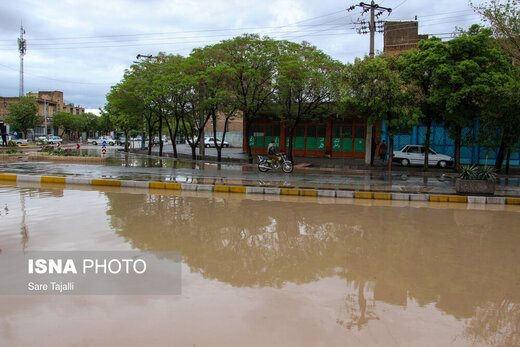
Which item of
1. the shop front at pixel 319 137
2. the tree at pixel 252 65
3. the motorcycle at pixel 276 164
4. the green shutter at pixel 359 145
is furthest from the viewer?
the shop front at pixel 319 137

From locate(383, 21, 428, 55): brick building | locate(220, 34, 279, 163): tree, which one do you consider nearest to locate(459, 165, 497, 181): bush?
locate(220, 34, 279, 163): tree

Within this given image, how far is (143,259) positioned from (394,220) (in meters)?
5.71

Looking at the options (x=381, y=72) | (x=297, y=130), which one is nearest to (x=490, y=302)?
(x=381, y=72)

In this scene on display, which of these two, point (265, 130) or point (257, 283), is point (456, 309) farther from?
point (265, 130)

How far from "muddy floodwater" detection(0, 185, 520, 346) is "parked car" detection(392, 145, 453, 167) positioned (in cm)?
1662

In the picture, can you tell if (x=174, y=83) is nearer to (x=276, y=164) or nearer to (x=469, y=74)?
(x=276, y=164)

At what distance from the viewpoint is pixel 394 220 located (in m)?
8.81

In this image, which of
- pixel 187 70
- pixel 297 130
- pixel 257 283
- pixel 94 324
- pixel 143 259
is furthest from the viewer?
pixel 297 130

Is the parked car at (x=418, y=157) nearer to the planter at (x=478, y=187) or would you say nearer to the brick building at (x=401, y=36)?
the brick building at (x=401, y=36)

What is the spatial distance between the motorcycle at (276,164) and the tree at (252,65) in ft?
17.5

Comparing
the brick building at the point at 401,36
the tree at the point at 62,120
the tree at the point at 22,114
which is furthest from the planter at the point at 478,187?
the tree at the point at 62,120

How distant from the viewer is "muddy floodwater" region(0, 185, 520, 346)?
3.58 metres

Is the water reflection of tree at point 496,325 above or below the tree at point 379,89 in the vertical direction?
below

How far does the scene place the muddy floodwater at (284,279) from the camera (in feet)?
11.8
